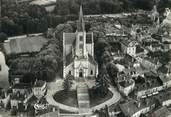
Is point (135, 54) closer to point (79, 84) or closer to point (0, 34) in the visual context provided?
point (79, 84)

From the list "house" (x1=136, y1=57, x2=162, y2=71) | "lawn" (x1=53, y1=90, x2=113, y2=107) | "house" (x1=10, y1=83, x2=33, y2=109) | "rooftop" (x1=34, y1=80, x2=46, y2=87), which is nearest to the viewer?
"house" (x1=10, y1=83, x2=33, y2=109)

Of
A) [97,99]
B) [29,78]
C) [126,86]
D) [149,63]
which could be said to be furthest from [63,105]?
[149,63]

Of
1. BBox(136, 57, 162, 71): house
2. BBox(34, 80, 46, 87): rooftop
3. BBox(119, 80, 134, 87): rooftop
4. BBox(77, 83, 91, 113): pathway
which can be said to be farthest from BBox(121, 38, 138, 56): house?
BBox(34, 80, 46, 87): rooftop

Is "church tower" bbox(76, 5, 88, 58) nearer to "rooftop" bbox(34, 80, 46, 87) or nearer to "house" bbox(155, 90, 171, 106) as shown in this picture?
"rooftop" bbox(34, 80, 46, 87)

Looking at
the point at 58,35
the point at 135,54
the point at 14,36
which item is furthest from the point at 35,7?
the point at 135,54

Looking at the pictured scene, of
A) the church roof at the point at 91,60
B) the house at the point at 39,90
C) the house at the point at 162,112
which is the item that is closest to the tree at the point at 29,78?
the house at the point at 39,90

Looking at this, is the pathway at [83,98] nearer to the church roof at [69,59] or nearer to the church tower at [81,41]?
the church roof at [69,59]

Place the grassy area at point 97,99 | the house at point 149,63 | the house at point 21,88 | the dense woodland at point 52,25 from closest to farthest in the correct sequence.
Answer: the grassy area at point 97,99 < the house at point 21,88 < the dense woodland at point 52,25 < the house at point 149,63
